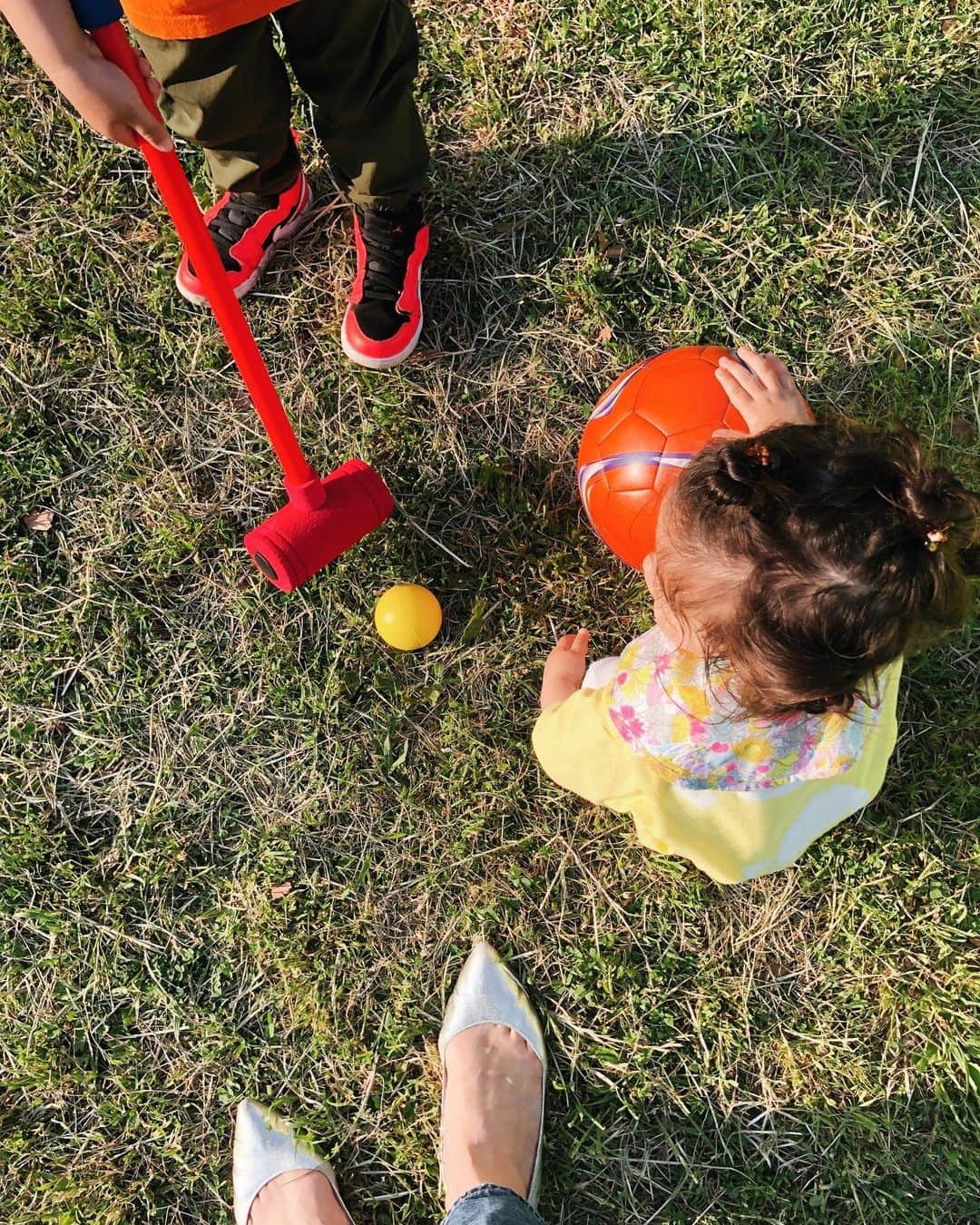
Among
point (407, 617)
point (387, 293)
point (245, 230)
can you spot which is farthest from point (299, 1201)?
point (245, 230)

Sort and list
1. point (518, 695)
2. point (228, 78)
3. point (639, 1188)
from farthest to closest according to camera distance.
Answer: point (518, 695) → point (639, 1188) → point (228, 78)

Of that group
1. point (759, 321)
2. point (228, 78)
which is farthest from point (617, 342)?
point (228, 78)

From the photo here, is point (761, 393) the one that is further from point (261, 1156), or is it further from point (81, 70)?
point (261, 1156)

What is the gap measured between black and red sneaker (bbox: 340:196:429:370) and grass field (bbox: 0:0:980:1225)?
112 millimetres

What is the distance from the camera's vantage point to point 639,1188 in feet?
8.81

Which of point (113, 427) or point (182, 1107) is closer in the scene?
point (182, 1107)

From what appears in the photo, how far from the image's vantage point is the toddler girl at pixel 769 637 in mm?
1737

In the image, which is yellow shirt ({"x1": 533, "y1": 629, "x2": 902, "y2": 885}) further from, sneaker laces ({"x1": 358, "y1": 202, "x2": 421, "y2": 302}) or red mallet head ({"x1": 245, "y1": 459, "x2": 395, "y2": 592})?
sneaker laces ({"x1": 358, "y1": 202, "x2": 421, "y2": 302})

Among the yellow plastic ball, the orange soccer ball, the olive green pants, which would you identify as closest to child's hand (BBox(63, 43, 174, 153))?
the olive green pants

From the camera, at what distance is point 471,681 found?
2.88 meters

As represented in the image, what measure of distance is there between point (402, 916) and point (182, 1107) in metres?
0.86

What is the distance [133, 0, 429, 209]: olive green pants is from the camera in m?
2.04

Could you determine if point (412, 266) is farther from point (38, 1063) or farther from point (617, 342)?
point (38, 1063)

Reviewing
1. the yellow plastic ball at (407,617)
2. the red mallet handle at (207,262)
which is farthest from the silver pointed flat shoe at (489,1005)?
the red mallet handle at (207,262)
